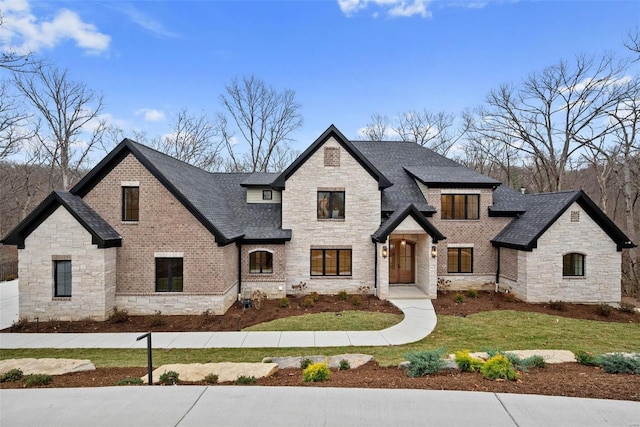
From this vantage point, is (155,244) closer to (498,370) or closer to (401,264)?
(401,264)

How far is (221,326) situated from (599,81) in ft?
97.3

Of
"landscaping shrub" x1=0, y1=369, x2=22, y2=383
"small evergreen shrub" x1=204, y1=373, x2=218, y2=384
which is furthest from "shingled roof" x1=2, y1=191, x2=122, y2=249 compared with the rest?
"small evergreen shrub" x1=204, y1=373, x2=218, y2=384

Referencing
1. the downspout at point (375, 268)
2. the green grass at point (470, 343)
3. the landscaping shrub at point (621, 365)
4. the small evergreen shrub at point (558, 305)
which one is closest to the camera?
the landscaping shrub at point (621, 365)

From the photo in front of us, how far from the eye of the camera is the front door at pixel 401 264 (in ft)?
56.3

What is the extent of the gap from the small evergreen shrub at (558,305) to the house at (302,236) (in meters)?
0.48

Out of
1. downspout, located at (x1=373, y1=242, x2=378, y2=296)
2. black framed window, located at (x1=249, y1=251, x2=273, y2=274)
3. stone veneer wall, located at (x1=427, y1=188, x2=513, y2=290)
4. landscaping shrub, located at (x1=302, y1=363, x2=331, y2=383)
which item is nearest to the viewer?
landscaping shrub, located at (x1=302, y1=363, x2=331, y2=383)

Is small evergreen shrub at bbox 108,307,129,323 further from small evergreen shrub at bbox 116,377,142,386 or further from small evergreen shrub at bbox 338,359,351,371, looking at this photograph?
small evergreen shrub at bbox 338,359,351,371

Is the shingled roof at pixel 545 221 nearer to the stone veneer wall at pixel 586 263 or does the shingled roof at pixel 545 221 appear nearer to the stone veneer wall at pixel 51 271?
the stone veneer wall at pixel 586 263

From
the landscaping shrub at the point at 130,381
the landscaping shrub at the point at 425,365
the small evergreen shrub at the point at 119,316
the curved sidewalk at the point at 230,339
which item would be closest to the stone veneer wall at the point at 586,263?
the curved sidewalk at the point at 230,339

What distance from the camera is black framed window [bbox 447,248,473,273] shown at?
55.0 feet

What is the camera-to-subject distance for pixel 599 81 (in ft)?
73.5

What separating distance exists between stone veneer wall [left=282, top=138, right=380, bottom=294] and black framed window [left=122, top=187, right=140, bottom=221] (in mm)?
6377

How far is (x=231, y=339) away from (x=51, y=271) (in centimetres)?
771

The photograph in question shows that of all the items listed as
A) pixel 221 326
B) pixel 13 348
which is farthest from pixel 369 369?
pixel 13 348
